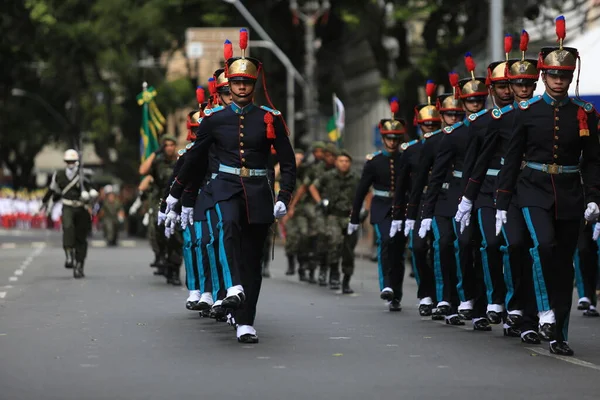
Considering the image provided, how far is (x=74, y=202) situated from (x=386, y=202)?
8111 mm

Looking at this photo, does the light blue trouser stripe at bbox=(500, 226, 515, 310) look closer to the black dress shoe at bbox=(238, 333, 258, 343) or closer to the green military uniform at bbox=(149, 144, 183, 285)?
the black dress shoe at bbox=(238, 333, 258, 343)

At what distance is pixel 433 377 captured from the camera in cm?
995

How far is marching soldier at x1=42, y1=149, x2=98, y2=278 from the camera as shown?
23.8 meters

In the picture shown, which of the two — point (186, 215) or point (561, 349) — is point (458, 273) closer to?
point (186, 215)

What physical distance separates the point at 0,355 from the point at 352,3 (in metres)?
29.8

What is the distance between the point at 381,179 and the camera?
17.2m

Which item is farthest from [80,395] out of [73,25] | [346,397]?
[73,25]

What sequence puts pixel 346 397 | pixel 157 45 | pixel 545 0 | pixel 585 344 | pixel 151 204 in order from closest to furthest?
pixel 346 397 → pixel 585 344 → pixel 151 204 → pixel 545 0 → pixel 157 45

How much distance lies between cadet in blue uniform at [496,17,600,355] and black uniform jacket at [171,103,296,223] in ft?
6.31

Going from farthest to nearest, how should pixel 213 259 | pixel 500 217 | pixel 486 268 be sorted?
pixel 486 268, pixel 213 259, pixel 500 217

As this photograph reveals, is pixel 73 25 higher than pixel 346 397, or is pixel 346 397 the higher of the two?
pixel 73 25

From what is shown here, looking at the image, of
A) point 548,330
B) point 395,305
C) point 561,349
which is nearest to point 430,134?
point 395,305

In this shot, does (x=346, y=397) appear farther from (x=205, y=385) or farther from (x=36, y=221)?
(x=36, y=221)

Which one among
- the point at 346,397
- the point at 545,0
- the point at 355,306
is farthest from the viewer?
the point at 545,0
